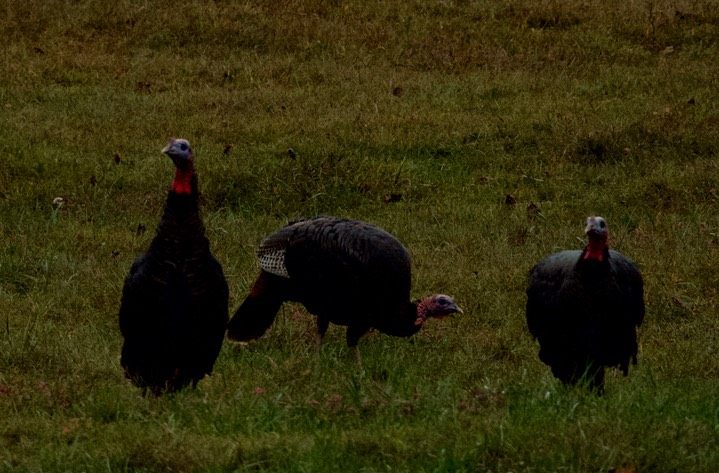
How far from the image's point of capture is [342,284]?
855 cm

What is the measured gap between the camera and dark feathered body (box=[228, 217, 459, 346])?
8.55 meters

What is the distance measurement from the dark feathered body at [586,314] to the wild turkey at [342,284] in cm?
105

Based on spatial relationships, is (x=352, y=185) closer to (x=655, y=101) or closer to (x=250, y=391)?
(x=655, y=101)

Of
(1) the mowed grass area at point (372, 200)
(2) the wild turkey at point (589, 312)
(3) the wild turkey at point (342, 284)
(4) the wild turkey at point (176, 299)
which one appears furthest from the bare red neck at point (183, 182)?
(2) the wild turkey at point (589, 312)

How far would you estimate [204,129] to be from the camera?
14469mm

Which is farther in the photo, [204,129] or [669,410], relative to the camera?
[204,129]

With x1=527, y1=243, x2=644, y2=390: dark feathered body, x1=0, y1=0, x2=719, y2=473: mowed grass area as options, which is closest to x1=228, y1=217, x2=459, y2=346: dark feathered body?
x1=0, y1=0, x2=719, y2=473: mowed grass area

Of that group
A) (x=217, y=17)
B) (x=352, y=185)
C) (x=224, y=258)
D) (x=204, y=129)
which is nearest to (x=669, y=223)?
(x=352, y=185)

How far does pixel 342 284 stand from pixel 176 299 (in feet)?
5.98

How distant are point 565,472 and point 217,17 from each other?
1344cm

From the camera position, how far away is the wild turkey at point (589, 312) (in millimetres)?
7391

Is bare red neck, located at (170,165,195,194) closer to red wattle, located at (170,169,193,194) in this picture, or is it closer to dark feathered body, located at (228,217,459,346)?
red wattle, located at (170,169,193,194)

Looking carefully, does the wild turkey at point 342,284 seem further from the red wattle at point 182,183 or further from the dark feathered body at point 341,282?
the red wattle at point 182,183

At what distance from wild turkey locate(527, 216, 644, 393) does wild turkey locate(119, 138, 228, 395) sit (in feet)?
6.46
